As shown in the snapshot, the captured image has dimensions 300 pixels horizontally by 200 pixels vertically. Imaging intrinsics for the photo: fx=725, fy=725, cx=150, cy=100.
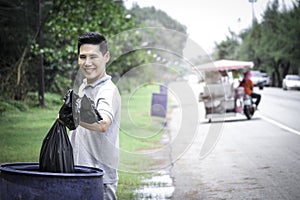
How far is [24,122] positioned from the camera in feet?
66.7

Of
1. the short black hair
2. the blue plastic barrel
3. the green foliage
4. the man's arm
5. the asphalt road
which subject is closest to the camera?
the blue plastic barrel

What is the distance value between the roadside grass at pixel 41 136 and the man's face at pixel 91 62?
408 cm

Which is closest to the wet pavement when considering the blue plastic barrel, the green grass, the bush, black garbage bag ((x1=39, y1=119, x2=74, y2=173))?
the green grass

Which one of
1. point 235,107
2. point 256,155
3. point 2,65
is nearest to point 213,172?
point 256,155

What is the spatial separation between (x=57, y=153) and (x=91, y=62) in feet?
3.03

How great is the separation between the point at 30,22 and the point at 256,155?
55.6ft

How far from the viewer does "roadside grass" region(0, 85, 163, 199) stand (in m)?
11.2

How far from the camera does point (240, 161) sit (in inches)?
493

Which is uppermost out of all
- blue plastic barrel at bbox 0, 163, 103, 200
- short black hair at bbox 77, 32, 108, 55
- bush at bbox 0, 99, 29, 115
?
short black hair at bbox 77, 32, 108, 55

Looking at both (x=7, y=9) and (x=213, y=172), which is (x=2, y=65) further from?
(x=213, y=172)

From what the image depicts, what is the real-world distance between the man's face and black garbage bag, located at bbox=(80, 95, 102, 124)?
2.14ft

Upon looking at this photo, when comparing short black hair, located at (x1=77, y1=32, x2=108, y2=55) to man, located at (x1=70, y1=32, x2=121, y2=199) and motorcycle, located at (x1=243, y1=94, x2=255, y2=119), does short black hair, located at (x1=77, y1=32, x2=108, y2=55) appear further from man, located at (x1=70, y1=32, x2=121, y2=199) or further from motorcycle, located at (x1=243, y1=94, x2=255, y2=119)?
motorcycle, located at (x1=243, y1=94, x2=255, y2=119)

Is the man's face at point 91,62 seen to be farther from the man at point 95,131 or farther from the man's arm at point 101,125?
the man's arm at point 101,125

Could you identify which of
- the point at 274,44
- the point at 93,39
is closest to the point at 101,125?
the point at 93,39
